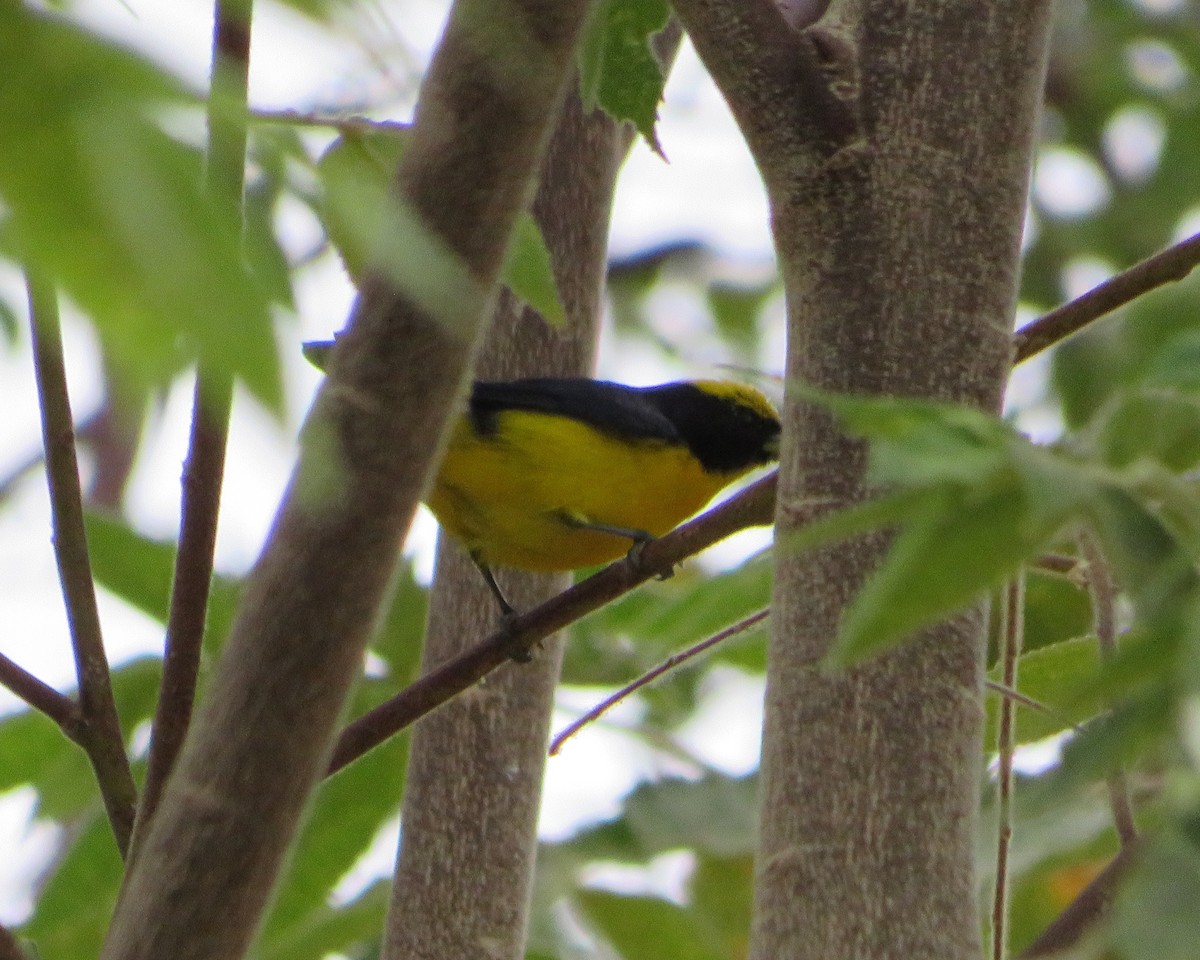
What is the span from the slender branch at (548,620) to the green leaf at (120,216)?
130 cm

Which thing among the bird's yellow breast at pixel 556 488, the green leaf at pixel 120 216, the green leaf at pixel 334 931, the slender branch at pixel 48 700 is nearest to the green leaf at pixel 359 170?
the green leaf at pixel 120 216

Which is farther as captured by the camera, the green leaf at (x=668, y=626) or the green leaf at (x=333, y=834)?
the green leaf at (x=333, y=834)

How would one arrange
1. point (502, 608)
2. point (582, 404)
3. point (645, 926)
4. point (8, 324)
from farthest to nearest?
point (582, 404) → point (502, 608) → point (645, 926) → point (8, 324)

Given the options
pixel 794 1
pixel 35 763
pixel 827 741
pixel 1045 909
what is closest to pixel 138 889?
pixel 827 741

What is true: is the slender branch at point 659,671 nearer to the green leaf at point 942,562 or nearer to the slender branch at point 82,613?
the slender branch at point 82,613

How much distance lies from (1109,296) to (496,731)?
1160mm

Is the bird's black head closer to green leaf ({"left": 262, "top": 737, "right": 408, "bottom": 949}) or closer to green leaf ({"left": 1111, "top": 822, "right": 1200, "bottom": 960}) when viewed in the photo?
green leaf ({"left": 262, "top": 737, "right": 408, "bottom": 949})

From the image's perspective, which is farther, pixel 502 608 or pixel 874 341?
pixel 502 608

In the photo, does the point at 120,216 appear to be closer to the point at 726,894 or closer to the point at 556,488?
the point at 726,894

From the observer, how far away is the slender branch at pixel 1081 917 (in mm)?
1507

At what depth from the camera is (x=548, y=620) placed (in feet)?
7.20

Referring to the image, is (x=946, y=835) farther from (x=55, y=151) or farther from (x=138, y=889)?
(x=55, y=151)

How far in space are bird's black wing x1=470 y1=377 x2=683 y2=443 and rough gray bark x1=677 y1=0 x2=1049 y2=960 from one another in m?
1.33

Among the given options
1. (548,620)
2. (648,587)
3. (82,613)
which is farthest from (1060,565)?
(82,613)
